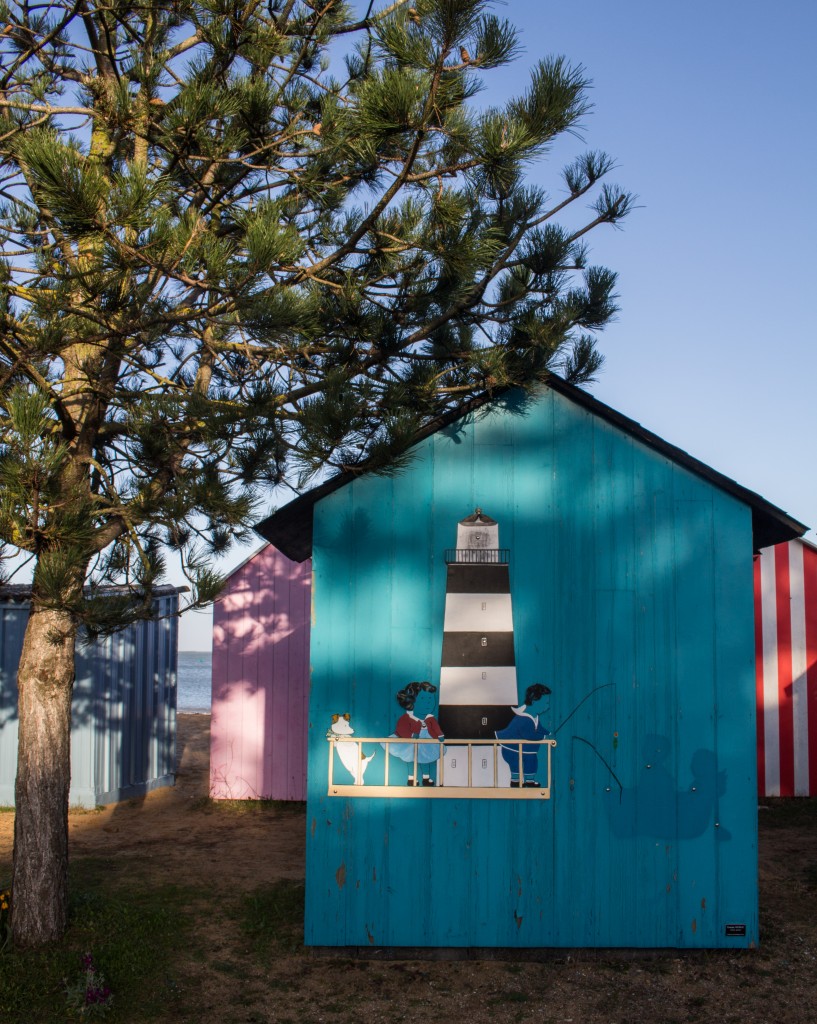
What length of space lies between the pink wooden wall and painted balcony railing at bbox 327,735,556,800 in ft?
18.1

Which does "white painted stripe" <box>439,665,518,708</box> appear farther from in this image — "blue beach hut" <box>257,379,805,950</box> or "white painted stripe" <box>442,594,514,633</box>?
"white painted stripe" <box>442,594,514,633</box>

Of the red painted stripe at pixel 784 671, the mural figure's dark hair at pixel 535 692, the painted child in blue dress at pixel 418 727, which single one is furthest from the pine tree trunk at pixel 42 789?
the red painted stripe at pixel 784 671

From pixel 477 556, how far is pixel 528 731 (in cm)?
126

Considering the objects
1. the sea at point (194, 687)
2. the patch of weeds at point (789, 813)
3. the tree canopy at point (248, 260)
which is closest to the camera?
the tree canopy at point (248, 260)

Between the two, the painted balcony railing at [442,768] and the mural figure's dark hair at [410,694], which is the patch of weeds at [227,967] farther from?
the mural figure's dark hair at [410,694]

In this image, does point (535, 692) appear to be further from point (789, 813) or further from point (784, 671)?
point (784, 671)

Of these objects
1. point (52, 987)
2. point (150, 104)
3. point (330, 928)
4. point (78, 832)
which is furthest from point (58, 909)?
point (150, 104)

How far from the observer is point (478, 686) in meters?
6.39

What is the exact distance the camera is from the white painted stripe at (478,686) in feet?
21.0

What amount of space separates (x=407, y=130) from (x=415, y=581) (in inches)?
119

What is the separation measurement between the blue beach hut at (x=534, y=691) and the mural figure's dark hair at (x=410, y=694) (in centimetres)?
1

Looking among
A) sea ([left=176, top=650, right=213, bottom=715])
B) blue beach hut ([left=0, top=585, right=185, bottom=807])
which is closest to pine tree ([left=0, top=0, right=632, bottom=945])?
blue beach hut ([left=0, top=585, right=185, bottom=807])

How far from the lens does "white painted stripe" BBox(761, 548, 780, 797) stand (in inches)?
462

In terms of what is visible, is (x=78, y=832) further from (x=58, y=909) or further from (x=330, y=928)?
(x=330, y=928)
